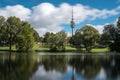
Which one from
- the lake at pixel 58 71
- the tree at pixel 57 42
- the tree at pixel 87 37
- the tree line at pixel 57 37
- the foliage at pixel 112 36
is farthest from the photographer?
the tree at pixel 57 42

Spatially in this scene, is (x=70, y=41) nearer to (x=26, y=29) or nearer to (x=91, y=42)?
(x=91, y=42)

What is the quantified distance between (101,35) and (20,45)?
129ft

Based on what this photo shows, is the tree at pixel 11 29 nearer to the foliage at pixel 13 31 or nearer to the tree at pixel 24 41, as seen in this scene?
the foliage at pixel 13 31

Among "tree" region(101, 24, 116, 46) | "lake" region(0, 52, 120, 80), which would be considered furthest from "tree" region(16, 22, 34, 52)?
"lake" region(0, 52, 120, 80)

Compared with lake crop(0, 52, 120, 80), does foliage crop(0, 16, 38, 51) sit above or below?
above

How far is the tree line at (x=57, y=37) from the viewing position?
86.8m

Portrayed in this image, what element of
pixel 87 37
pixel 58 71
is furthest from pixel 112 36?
pixel 58 71

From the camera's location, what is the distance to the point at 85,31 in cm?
10406

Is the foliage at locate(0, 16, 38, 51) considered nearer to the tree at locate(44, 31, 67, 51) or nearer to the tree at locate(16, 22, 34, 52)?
the tree at locate(16, 22, 34, 52)

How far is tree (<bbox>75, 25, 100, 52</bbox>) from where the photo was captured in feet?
330

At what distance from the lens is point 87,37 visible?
101 meters

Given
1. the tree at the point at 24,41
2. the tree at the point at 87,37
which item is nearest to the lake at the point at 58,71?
the tree at the point at 24,41

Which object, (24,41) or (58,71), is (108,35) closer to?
(24,41)

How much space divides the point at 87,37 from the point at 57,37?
13.3 meters
